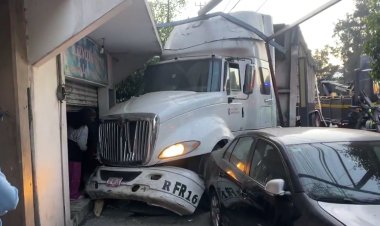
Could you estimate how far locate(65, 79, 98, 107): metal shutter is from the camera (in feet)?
25.7

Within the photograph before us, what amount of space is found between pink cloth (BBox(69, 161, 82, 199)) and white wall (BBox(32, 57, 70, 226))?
123cm

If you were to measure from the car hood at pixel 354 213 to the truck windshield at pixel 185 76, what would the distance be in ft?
15.9

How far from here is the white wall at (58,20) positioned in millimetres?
5273

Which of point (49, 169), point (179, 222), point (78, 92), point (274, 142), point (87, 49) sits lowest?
point (179, 222)

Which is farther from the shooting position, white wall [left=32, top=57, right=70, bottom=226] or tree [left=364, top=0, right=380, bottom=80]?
tree [left=364, top=0, right=380, bottom=80]

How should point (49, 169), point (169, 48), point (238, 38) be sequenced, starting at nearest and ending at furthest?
point (49, 169) → point (238, 38) → point (169, 48)

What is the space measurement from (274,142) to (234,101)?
4.00 m

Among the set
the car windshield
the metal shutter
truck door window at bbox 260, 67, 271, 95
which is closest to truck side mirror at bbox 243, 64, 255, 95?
truck door window at bbox 260, 67, 271, 95

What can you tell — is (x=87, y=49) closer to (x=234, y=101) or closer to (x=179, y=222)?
(x=234, y=101)

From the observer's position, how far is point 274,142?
4781 mm

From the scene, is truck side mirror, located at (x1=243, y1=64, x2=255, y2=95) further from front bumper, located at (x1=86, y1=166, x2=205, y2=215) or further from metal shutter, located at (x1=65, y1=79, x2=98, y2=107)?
metal shutter, located at (x1=65, y1=79, x2=98, y2=107)

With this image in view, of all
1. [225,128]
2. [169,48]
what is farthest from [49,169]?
[169,48]

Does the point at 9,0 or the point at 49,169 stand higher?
the point at 9,0

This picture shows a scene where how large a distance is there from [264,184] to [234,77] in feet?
15.1
